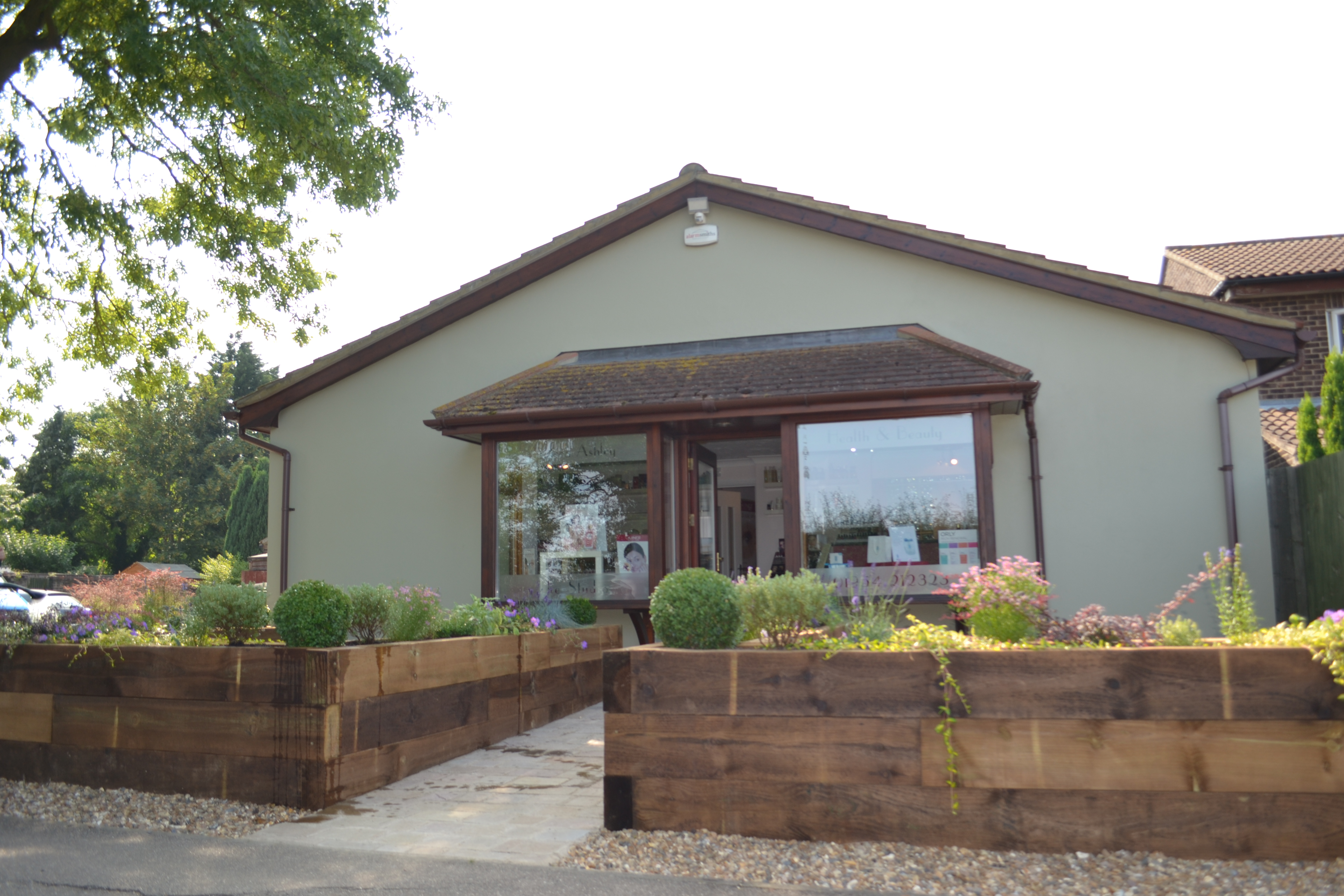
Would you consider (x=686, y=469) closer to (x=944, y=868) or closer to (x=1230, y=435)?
(x=1230, y=435)

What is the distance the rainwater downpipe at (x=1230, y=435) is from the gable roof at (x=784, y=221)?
0.71 ft

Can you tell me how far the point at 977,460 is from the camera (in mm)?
9477

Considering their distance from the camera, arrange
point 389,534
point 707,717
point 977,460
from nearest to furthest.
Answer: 1. point 707,717
2. point 977,460
3. point 389,534

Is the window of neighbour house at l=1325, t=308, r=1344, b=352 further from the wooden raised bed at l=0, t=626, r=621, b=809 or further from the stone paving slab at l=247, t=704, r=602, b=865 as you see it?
the wooden raised bed at l=0, t=626, r=621, b=809

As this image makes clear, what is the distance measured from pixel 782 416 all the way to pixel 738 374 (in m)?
0.80

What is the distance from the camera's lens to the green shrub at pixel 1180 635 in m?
4.45

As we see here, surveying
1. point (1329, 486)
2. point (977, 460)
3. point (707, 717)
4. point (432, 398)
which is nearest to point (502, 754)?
point (707, 717)

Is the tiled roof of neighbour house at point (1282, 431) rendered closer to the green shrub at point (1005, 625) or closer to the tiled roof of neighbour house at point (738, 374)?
the tiled roof of neighbour house at point (738, 374)


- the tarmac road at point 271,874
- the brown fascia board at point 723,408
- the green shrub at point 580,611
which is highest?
the brown fascia board at point 723,408

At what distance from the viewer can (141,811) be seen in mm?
5352

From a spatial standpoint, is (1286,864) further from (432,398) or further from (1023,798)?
(432,398)

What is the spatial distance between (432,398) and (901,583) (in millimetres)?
6174

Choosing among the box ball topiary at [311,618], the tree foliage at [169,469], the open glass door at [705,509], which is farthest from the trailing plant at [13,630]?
the tree foliage at [169,469]

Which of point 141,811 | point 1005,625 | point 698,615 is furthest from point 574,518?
point 1005,625
